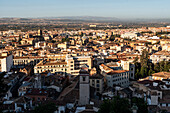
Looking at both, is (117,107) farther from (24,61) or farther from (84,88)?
(24,61)

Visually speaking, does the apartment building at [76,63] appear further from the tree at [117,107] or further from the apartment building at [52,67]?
the tree at [117,107]

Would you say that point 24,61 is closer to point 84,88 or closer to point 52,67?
point 52,67

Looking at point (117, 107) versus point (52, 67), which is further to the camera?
point (52, 67)

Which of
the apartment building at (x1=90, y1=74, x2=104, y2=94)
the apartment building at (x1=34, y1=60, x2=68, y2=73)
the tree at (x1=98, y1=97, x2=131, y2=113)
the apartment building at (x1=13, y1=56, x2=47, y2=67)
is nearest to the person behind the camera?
the tree at (x1=98, y1=97, x2=131, y2=113)

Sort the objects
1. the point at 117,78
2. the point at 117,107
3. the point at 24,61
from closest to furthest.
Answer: the point at 117,107 < the point at 117,78 < the point at 24,61

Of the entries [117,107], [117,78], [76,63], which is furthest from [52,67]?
[117,107]

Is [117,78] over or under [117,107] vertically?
under

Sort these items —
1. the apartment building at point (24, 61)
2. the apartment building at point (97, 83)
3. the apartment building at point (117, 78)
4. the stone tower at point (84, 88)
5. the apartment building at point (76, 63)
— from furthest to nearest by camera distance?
1. the apartment building at point (24, 61)
2. the apartment building at point (76, 63)
3. the apartment building at point (117, 78)
4. the apartment building at point (97, 83)
5. the stone tower at point (84, 88)

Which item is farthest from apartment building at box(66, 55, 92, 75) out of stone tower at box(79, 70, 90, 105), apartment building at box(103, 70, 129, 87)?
stone tower at box(79, 70, 90, 105)

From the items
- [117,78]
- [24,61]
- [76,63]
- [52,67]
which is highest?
[76,63]

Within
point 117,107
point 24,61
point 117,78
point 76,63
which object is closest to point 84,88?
point 117,107

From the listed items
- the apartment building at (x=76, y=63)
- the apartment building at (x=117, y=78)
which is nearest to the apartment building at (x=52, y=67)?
the apartment building at (x=76, y=63)

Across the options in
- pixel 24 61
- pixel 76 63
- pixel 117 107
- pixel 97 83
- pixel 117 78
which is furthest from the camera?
pixel 24 61

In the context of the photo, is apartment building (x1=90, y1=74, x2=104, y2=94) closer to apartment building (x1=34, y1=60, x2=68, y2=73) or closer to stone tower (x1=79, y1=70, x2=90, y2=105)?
stone tower (x1=79, y1=70, x2=90, y2=105)
